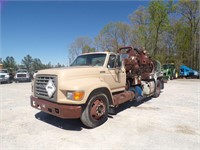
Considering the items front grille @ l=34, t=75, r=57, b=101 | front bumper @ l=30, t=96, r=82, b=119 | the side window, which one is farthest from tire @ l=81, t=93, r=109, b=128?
the side window

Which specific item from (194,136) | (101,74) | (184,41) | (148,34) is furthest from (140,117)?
(184,41)

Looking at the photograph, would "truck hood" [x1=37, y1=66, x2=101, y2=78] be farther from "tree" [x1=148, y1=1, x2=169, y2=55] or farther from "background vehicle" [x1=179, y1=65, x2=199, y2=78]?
"tree" [x1=148, y1=1, x2=169, y2=55]

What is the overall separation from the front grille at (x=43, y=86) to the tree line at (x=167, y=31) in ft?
81.1

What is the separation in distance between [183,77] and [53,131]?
80.4ft

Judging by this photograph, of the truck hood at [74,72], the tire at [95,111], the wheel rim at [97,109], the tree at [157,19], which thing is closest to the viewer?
the truck hood at [74,72]

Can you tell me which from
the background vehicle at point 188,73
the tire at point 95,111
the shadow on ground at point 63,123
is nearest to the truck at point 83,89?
the tire at point 95,111

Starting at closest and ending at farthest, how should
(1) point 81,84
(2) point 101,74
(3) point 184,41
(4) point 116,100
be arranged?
1. (1) point 81,84
2. (2) point 101,74
3. (4) point 116,100
4. (3) point 184,41

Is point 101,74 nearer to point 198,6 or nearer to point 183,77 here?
point 183,77

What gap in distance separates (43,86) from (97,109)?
1.72 metres

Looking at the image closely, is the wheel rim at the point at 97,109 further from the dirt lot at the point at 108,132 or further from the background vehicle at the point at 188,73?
the background vehicle at the point at 188,73

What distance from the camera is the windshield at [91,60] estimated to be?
5292 millimetres

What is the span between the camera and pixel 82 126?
14.8 ft

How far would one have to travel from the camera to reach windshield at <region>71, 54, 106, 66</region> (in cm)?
529

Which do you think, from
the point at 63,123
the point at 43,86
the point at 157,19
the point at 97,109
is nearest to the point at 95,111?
the point at 97,109
